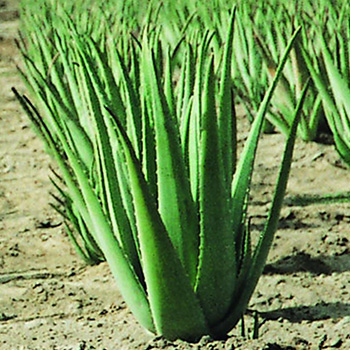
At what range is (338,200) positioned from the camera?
176 cm

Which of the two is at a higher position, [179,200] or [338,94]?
[179,200]

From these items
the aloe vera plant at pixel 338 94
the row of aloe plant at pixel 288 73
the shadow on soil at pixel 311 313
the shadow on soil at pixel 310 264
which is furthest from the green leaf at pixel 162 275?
the row of aloe plant at pixel 288 73

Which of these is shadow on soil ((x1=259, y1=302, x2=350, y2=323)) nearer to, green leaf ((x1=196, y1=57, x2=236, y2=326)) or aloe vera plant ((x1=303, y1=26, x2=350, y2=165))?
green leaf ((x1=196, y1=57, x2=236, y2=326))

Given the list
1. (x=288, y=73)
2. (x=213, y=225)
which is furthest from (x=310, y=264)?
(x=288, y=73)

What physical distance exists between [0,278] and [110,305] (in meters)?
0.35

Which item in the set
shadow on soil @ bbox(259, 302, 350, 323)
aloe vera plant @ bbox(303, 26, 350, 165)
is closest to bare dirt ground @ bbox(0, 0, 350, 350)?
shadow on soil @ bbox(259, 302, 350, 323)

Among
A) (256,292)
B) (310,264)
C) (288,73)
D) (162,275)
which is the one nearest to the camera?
(162,275)

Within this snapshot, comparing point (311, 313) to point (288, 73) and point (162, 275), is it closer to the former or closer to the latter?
point (162, 275)

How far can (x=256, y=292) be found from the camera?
1.55 m

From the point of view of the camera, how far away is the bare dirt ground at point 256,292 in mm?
1349

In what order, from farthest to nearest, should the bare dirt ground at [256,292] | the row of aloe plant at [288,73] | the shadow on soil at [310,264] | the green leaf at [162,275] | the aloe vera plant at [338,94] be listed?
the row of aloe plant at [288,73], the aloe vera plant at [338,94], the shadow on soil at [310,264], the bare dirt ground at [256,292], the green leaf at [162,275]

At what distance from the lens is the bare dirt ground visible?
135 centimetres

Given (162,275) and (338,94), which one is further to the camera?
(338,94)

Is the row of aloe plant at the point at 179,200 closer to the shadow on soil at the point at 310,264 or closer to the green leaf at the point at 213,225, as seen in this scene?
the green leaf at the point at 213,225
